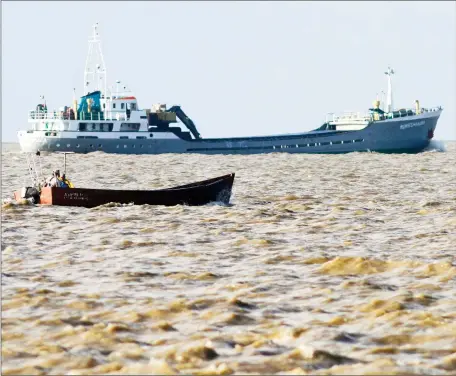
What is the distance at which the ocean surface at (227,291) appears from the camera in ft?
41.0

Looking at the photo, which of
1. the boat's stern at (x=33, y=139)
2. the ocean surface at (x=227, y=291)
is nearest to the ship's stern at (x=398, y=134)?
the boat's stern at (x=33, y=139)

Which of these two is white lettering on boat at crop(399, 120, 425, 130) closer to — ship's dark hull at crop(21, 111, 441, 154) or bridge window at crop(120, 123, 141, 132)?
ship's dark hull at crop(21, 111, 441, 154)

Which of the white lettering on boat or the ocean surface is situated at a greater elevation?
the white lettering on boat

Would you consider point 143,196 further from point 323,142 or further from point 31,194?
point 323,142

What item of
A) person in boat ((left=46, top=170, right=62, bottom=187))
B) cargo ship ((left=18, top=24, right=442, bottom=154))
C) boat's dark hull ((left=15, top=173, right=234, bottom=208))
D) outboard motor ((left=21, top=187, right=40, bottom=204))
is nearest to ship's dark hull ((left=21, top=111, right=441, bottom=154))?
cargo ship ((left=18, top=24, right=442, bottom=154))

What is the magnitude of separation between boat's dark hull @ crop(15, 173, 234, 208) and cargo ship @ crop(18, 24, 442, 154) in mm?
68467

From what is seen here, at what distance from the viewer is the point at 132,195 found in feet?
114

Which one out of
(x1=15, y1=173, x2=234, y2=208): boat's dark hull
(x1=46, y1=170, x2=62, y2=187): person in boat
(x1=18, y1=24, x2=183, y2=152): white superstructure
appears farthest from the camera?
(x1=18, y1=24, x2=183, y2=152): white superstructure

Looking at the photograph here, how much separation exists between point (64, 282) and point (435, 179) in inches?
1590

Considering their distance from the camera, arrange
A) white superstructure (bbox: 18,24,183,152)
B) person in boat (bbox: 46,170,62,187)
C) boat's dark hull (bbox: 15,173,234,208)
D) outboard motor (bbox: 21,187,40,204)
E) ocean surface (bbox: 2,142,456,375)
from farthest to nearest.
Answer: white superstructure (bbox: 18,24,183,152) < outboard motor (bbox: 21,187,40,204) < person in boat (bbox: 46,170,62,187) < boat's dark hull (bbox: 15,173,234,208) < ocean surface (bbox: 2,142,456,375)

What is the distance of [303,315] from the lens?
15195 mm

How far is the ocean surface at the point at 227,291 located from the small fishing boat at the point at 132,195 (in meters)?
0.80

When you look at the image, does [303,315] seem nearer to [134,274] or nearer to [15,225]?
[134,274]

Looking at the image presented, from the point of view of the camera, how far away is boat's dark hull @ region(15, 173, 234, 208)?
33.9 meters
